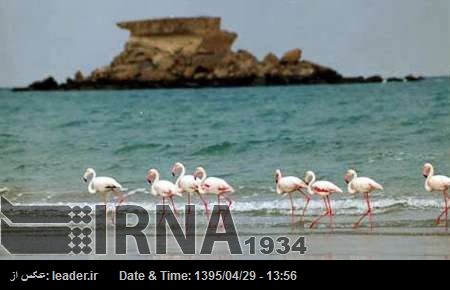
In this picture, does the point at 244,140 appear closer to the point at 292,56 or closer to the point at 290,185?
the point at 292,56

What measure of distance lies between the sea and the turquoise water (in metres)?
0.01

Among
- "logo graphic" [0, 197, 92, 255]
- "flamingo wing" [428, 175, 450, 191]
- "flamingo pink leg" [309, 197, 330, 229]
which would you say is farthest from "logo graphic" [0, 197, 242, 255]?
"flamingo wing" [428, 175, 450, 191]

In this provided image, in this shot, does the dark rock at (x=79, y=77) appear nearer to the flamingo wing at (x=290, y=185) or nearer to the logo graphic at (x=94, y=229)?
the logo graphic at (x=94, y=229)

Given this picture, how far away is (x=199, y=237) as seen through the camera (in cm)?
738

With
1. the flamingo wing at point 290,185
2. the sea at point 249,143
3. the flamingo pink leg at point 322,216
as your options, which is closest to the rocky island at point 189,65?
the sea at point 249,143

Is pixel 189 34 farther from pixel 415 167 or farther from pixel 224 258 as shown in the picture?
pixel 224 258

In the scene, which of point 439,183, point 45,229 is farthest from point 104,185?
point 439,183

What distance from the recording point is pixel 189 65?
1220 centimetres

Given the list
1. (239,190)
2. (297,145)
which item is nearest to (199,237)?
(239,190)

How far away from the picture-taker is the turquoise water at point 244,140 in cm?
890

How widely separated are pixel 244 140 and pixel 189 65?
135cm

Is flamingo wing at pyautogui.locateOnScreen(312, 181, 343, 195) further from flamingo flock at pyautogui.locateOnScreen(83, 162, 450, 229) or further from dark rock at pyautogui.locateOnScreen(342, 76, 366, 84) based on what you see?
dark rock at pyautogui.locateOnScreen(342, 76, 366, 84)

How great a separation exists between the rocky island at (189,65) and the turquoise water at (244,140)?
0.16 metres
